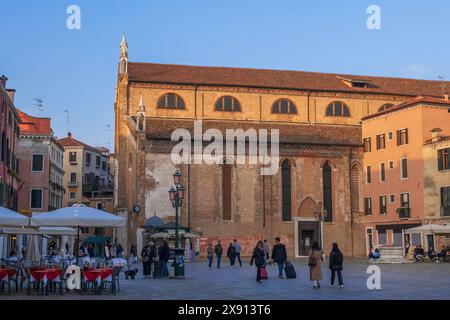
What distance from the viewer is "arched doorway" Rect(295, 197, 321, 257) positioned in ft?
155

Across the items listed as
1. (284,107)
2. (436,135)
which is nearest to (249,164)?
(284,107)

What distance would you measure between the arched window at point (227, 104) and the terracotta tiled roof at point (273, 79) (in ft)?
3.72

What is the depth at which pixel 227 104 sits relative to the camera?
50188mm

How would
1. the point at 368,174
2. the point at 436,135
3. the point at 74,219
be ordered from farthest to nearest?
1. the point at 368,174
2. the point at 436,135
3. the point at 74,219

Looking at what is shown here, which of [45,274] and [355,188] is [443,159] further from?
[45,274]

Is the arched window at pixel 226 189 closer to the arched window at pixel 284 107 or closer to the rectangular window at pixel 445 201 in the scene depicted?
the arched window at pixel 284 107

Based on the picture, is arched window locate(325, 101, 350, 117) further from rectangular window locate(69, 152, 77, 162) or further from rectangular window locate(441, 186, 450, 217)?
rectangular window locate(69, 152, 77, 162)

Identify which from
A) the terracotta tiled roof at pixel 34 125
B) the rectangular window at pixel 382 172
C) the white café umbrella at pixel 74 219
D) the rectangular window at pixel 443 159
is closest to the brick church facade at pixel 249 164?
the rectangular window at pixel 382 172

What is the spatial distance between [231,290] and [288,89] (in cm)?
3379

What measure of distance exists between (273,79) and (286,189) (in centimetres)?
944

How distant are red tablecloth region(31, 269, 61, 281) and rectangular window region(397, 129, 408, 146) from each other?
108 feet

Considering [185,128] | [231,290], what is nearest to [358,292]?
[231,290]

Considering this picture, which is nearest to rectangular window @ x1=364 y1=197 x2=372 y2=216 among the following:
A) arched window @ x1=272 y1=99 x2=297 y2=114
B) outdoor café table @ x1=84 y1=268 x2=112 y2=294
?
arched window @ x1=272 y1=99 x2=297 y2=114

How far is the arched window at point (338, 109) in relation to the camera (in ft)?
170
